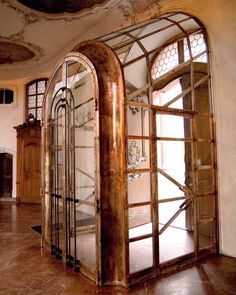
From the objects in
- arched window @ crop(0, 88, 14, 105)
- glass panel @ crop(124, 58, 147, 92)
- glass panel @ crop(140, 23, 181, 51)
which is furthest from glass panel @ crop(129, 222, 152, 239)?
arched window @ crop(0, 88, 14, 105)

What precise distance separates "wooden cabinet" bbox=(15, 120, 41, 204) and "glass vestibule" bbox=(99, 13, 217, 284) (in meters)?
4.49

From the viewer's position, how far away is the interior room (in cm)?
296

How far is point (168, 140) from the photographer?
3.34 meters

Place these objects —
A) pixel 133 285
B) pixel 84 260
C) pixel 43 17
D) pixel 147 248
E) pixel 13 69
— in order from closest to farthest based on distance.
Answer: pixel 133 285 < pixel 84 260 < pixel 147 248 < pixel 43 17 < pixel 13 69

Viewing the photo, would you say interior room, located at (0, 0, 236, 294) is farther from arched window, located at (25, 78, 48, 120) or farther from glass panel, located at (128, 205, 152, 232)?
arched window, located at (25, 78, 48, 120)

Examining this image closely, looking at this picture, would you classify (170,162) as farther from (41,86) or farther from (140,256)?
(41,86)

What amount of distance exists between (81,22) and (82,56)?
356 centimetres

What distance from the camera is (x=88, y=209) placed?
4.57 metres

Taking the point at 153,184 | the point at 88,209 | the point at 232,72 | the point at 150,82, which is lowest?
the point at 88,209

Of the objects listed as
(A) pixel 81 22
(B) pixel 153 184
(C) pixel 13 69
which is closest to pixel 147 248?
(B) pixel 153 184

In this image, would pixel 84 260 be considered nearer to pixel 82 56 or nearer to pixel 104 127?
pixel 104 127

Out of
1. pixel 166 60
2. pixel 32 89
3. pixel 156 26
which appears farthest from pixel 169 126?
pixel 32 89

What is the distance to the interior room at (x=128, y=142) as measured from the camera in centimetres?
296

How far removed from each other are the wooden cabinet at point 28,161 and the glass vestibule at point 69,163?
4.53 meters
